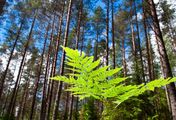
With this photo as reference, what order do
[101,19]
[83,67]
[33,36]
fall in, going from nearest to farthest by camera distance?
[83,67] → [101,19] → [33,36]

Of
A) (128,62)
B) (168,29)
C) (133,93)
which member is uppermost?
(168,29)

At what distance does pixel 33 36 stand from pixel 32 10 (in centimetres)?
391

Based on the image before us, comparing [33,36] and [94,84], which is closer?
[94,84]

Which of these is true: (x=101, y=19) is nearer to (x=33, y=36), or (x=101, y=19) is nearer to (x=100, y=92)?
(x=33, y=36)

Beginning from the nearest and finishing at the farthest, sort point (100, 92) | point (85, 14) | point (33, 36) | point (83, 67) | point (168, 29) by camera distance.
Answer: point (83, 67)
point (100, 92)
point (85, 14)
point (33, 36)
point (168, 29)

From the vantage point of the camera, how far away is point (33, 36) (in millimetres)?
26734

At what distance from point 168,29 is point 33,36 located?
63.6 ft

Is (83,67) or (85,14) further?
(85,14)

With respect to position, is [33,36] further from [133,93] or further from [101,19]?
[133,93]

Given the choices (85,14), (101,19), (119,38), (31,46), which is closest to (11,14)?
(31,46)

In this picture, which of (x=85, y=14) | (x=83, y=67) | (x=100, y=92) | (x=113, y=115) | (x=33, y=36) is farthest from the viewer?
(x=33, y=36)

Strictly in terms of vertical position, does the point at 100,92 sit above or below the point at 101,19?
below

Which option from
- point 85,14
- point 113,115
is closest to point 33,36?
point 85,14

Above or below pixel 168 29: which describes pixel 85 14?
below
